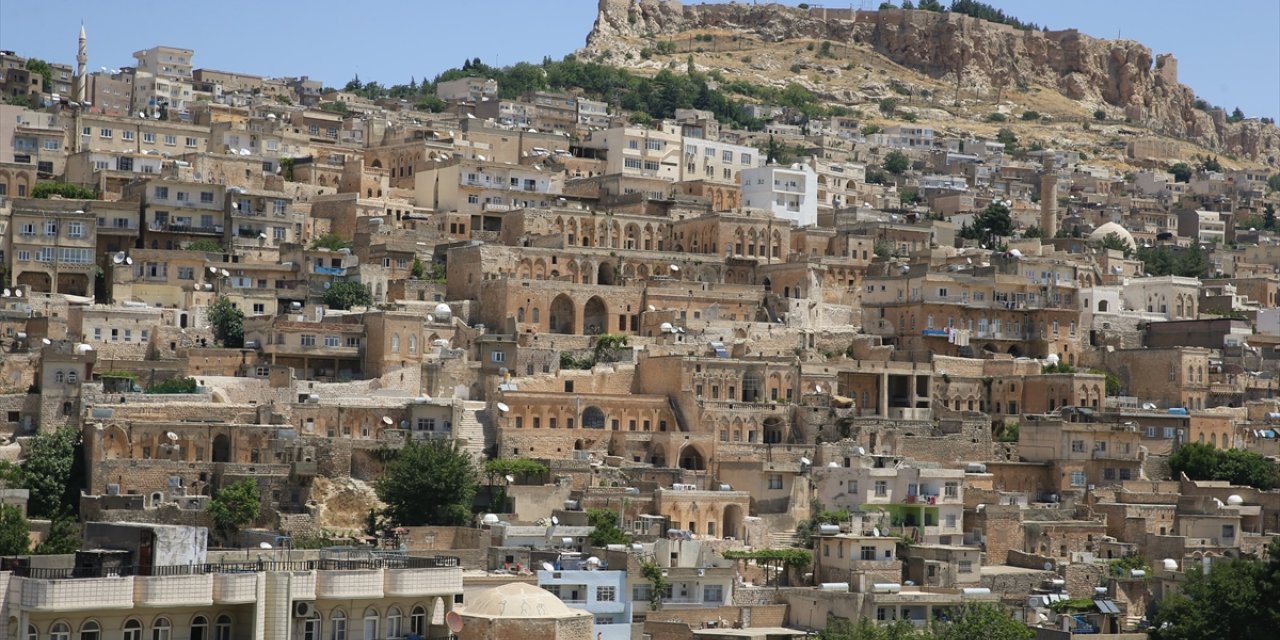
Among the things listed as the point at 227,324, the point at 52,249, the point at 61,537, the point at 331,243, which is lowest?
the point at 61,537

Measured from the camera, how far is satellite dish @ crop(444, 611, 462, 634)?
2548cm

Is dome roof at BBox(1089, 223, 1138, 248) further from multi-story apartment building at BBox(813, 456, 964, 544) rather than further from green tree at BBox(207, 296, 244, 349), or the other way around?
green tree at BBox(207, 296, 244, 349)

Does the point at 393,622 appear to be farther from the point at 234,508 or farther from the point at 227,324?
the point at 227,324

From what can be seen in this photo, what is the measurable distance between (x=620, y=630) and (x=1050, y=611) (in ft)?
40.7

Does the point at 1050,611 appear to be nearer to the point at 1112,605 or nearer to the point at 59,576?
the point at 1112,605

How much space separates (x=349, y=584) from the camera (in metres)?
24.9

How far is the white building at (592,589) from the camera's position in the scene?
40.4 m

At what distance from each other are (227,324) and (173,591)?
34.4 m

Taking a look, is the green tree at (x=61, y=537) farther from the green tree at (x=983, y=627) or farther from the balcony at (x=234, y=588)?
the balcony at (x=234, y=588)

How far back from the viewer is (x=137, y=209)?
6234 cm

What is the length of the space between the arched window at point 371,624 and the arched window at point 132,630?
9.29ft

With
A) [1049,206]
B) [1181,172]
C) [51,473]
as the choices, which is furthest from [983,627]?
[1181,172]

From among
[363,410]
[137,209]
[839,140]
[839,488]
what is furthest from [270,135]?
[839,140]

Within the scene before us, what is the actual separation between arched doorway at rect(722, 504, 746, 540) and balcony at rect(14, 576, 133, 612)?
29.0 metres
